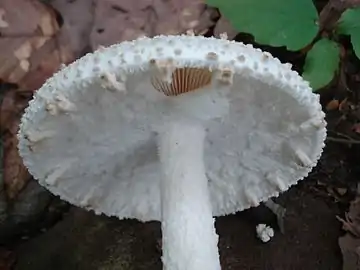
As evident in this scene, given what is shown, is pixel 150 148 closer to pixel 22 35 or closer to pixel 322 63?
pixel 322 63

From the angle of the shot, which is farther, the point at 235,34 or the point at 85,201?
the point at 235,34

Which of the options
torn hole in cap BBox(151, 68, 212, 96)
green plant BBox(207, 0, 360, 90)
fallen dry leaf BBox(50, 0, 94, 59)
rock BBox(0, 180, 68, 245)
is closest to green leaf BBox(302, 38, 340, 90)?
green plant BBox(207, 0, 360, 90)

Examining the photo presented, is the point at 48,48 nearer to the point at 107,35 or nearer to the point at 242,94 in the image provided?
the point at 107,35

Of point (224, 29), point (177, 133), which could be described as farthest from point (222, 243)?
point (224, 29)

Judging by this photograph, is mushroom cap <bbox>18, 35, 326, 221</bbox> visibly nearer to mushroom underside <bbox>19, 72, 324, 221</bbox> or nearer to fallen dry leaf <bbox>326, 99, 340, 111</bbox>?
mushroom underside <bbox>19, 72, 324, 221</bbox>

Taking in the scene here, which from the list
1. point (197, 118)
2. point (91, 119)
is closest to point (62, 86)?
point (91, 119)

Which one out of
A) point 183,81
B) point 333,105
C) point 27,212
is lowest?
point 27,212
